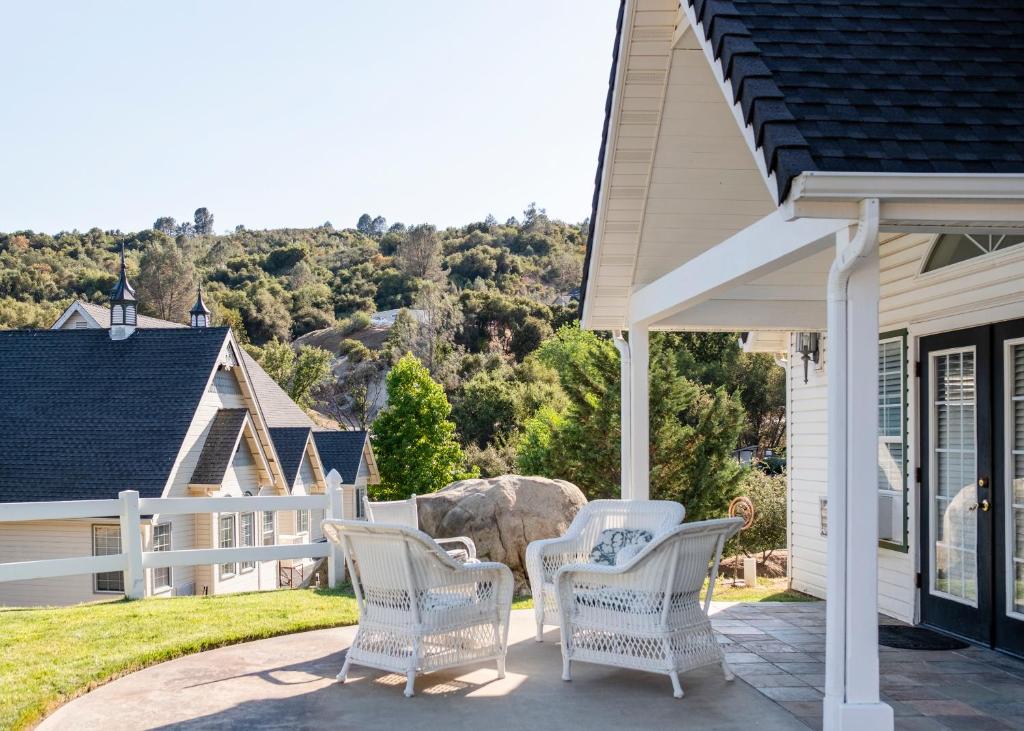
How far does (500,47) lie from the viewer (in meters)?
24.6

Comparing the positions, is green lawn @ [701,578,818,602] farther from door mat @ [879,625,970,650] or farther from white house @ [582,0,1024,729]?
door mat @ [879,625,970,650]

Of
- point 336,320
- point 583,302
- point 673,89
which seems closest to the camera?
point 673,89

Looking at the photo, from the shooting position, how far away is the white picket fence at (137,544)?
7781mm

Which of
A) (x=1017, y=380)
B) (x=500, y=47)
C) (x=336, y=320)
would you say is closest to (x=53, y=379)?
(x=500, y=47)

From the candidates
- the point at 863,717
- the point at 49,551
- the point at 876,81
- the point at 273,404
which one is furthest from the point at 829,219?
the point at 273,404

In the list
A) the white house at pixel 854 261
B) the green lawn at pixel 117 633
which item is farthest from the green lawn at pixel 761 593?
the green lawn at pixel 117 633

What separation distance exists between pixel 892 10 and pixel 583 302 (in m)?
4.04

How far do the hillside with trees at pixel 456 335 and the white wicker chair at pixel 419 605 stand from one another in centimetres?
1292

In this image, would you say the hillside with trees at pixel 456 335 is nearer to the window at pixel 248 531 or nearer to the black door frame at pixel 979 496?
the window at pixel 248 531

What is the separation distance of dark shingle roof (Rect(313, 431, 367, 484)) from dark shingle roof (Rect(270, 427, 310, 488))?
56.6 inches

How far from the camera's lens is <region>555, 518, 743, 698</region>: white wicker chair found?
5.02 meters

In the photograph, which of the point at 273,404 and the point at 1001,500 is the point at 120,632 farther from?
the point at 273,404

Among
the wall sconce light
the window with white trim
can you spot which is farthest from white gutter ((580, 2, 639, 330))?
the window with white trim

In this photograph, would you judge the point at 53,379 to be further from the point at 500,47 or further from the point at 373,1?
the point at 500,47
